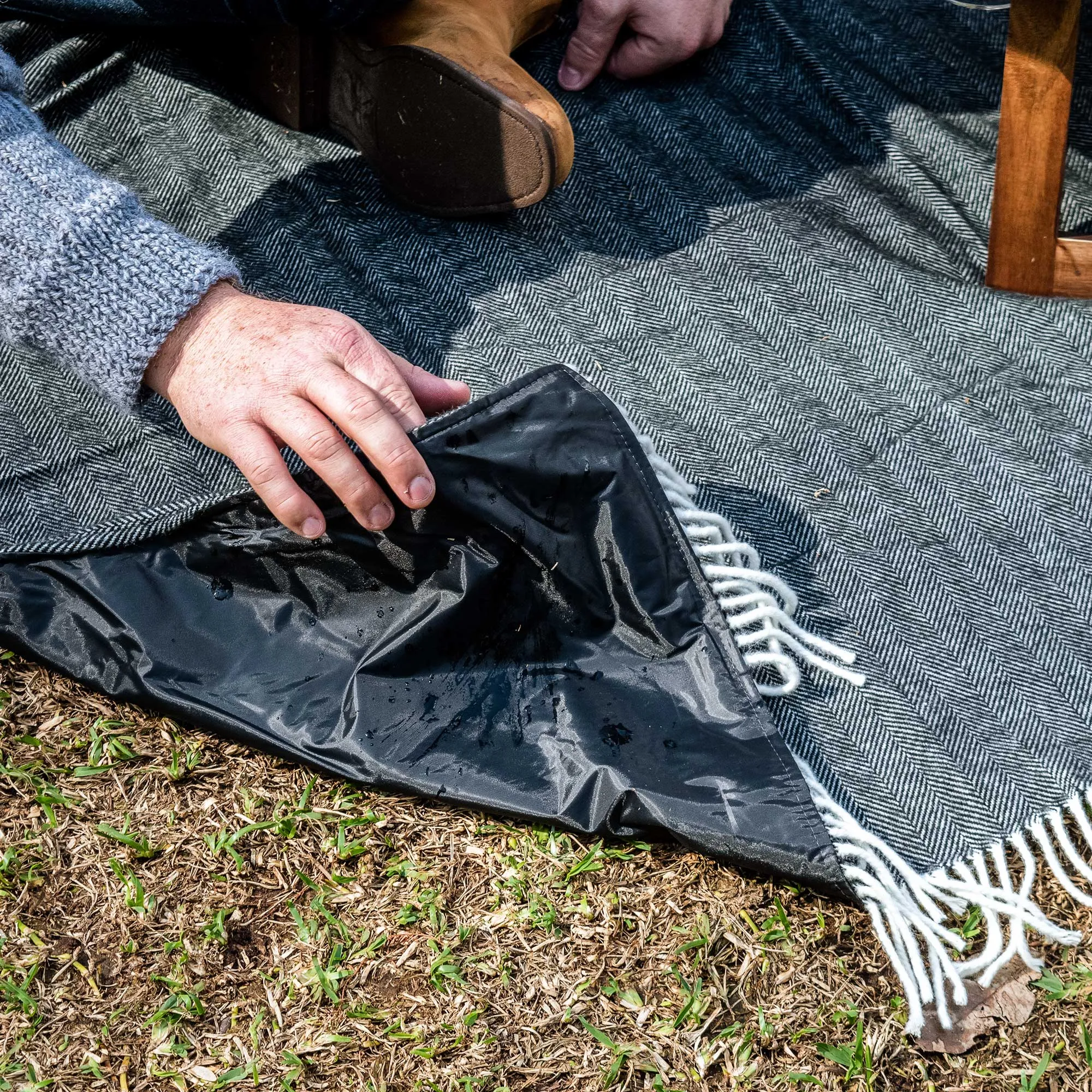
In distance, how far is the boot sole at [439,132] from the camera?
5.01 ft

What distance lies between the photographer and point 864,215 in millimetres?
1769

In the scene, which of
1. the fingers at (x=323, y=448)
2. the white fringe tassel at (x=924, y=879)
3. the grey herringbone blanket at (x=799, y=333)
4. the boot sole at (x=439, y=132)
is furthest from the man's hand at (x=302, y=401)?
the boot sole at (x=439, y=132)

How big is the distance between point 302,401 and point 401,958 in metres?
0.55

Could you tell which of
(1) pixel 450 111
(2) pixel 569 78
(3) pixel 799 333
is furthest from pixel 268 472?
(2) pixel 569 78

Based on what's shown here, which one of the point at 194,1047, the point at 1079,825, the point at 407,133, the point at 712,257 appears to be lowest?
the point at 194,1047

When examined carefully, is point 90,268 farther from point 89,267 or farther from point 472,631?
point 472,631

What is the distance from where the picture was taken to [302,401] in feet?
3.56

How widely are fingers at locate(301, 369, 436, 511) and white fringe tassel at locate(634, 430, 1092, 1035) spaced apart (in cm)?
29

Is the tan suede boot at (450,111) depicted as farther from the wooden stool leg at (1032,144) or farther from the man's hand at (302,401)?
the wooden stool leg at (1032,144)

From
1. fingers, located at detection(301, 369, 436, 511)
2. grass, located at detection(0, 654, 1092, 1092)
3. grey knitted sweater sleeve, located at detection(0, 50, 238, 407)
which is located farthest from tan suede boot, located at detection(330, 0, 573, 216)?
grass, located at detection(0, 654, 1092, 1092)

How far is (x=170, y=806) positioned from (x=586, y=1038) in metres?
0.49

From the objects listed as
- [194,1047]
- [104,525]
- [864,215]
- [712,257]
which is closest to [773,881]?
[194,1047]

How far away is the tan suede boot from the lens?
1.53m

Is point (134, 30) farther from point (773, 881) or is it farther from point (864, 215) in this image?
point (773, 881)
